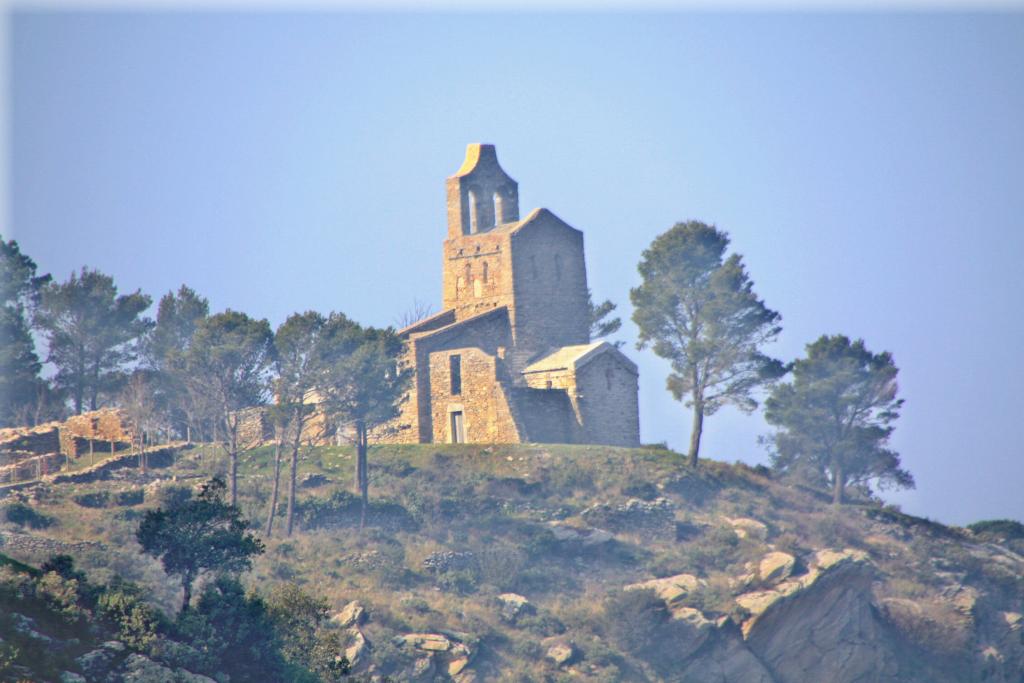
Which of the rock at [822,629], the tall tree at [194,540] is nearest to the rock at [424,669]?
the tall tree at [194,540]

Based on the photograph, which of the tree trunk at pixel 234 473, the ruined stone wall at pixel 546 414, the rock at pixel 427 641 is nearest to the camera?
the rock at pixel 427 641

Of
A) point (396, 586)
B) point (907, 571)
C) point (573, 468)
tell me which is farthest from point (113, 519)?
point (907, 571)

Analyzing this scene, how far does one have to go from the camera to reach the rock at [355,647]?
1772 inches

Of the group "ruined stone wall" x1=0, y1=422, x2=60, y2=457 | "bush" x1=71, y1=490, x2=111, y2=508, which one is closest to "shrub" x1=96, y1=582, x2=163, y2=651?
"bush" x1=71, y1=490, x2=111, y2=508

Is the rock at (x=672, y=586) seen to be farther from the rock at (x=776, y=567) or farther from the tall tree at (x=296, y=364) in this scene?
the tall tree at (x=296, y=364)

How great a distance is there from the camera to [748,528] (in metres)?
59.3

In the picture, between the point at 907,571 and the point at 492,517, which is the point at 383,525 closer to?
the point at 492,517

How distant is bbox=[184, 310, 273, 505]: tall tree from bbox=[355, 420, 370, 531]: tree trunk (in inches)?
167

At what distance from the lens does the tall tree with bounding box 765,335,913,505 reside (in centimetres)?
7094

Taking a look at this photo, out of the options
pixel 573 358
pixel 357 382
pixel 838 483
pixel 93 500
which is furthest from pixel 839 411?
pixel 93 500

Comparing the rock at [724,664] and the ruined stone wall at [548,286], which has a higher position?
the ruined stone wall at [548,286]

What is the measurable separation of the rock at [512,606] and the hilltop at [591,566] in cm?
8

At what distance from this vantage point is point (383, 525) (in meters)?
56.9

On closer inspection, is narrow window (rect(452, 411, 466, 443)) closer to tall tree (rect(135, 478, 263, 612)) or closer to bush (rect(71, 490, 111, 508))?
bush (rect(71, 490, 111, 508))
